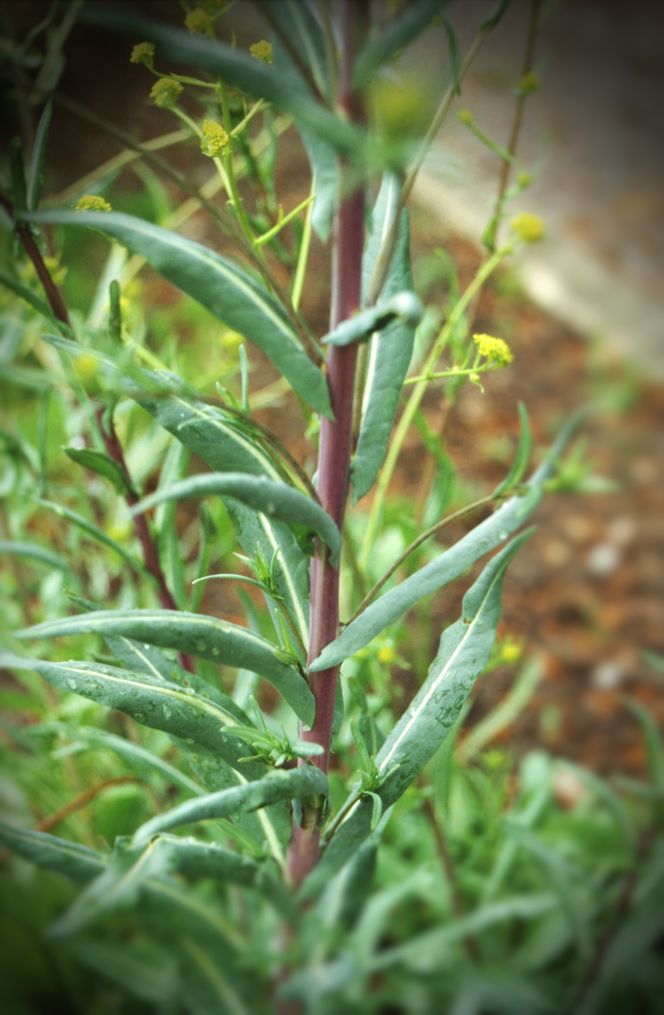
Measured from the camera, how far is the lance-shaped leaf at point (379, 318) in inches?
13.1

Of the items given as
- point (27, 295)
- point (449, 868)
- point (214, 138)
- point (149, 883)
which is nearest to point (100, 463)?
point (27, 295)

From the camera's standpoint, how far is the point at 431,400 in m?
1.40

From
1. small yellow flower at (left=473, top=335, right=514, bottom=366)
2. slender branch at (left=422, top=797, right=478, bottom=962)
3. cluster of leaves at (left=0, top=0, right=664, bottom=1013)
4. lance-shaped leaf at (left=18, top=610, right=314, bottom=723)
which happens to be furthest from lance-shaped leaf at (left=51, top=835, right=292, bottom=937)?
small yellow flower at (left=473, top=335, right=514, bottom=366)

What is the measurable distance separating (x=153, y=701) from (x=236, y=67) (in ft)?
1.06

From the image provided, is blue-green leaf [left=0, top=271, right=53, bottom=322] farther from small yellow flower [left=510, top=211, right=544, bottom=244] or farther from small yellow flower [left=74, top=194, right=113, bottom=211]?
small yellow flower [left=510, top=211, right=544, bottom=244]

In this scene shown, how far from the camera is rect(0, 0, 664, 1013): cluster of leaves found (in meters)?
0.40

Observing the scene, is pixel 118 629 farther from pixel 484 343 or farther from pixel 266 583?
pixel 484 343

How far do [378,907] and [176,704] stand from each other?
540 mm

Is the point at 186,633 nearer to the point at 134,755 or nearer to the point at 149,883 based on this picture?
the point at 134,755

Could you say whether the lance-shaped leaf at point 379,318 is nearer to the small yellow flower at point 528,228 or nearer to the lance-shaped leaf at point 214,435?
the lance-shaped leaf at point 214,435

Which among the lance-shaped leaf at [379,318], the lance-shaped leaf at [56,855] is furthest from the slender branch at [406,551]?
the lance-shaped leaf at [56,855]

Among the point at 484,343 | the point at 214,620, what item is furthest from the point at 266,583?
the point at 484,343

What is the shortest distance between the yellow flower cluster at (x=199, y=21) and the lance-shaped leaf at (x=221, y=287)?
0.10 metres

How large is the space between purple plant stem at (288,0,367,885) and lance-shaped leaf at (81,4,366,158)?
49mm
